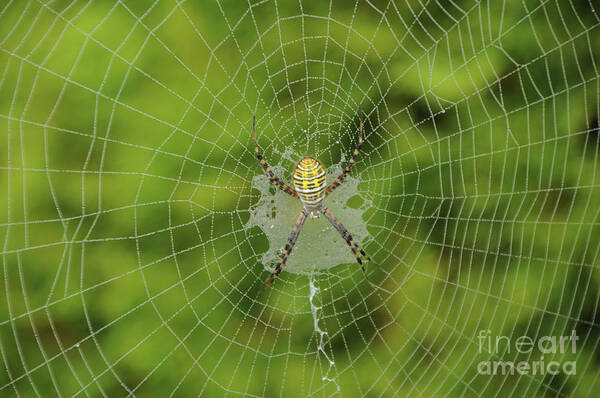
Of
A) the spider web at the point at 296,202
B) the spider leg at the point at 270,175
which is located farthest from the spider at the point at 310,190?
the spider web at the point at 296,202

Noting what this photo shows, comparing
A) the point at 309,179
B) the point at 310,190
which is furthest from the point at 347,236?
the point at 309,179

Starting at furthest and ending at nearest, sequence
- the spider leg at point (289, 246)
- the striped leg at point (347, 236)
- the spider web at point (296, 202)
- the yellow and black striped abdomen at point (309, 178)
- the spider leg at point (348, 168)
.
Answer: the striped leg at point (347, 236) → the spider leg at point (289, 246) → the spider leg at point (348, 168) → the yellow and black striped abdomen at point (309, 178) → the spider web at point (296, 202)

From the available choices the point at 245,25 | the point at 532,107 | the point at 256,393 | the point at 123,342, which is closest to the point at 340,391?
the point at 256,393

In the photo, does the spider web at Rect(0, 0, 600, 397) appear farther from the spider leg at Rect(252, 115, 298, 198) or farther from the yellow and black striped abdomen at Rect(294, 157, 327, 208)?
the yellow and black striped abdomen at Rect(294, 157, 327, 208)

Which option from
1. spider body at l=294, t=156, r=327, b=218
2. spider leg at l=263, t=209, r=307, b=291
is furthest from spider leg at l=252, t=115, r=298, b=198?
spider leg at l=263, t=209, r=307, b=291

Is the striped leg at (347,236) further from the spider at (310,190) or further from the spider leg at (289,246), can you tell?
the spider leg at (289,246)

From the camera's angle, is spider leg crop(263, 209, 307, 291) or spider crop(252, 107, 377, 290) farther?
spider leg crop(263, 209, 307, 291)

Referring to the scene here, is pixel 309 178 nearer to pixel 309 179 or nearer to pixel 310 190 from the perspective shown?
pixel 309 179

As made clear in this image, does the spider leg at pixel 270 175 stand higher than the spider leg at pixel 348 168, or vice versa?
the spider leg at pixel 348 168
